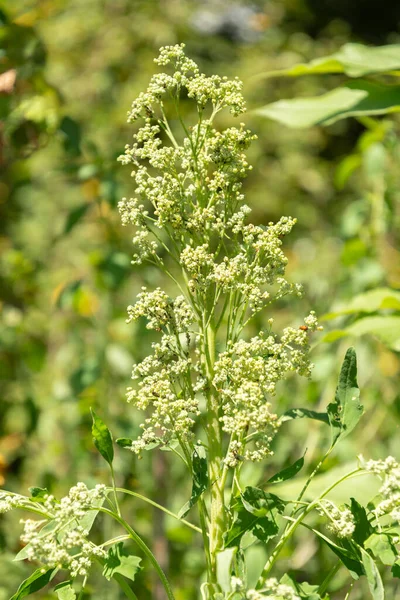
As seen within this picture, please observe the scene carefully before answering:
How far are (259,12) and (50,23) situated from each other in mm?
2593

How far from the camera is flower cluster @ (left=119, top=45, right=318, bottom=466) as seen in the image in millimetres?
671

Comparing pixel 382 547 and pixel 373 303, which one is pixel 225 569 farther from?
pixel 373 303

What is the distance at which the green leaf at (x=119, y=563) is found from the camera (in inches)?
26.4

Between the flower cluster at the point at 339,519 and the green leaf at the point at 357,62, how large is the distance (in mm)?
795

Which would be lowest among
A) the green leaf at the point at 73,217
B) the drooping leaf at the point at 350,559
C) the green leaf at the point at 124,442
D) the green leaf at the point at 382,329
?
the drooping leaf at the point at 350,559

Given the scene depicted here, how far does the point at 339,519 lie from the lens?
0.66m

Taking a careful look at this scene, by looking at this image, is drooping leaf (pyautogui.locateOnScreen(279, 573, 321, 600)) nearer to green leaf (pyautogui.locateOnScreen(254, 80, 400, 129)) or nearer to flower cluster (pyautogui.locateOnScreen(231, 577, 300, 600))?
flower cluster (pyautogui.locateOnScreen(231, 577, 300, 600))

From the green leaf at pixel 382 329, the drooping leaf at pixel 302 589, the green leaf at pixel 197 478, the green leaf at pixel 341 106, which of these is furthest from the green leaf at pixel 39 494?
the green leaf at pixel 341 106

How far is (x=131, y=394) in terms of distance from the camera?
688 millimetres

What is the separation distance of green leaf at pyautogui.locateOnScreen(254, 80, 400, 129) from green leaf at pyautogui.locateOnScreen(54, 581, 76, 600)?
2.80ft

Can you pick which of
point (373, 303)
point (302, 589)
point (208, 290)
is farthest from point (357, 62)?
point (302, 589)

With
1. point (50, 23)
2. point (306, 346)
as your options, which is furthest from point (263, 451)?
point (50, 23)

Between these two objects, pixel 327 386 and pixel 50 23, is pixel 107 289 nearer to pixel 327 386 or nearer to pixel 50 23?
pixel 327 386

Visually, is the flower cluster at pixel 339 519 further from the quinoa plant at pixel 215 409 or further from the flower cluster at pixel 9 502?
the flower cluster at pixel 9 502
